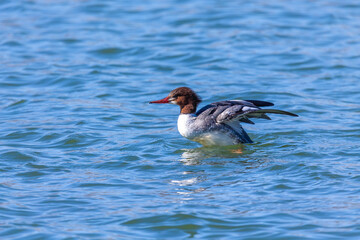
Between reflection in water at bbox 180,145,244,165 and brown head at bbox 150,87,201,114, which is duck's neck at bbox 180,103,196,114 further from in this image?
reflection in water at bbox 180,145,244,165

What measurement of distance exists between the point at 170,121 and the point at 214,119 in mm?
1886

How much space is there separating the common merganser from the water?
0.26 meters

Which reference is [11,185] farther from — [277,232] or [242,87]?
[242,87]

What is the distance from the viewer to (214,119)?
10008 millimetres

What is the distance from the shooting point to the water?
7.32 m

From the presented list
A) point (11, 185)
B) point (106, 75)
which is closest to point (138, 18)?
point (106, 75)

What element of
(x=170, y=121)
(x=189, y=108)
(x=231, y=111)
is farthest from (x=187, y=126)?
(x=170, y=121)

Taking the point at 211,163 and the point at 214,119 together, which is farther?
the point at 214,119

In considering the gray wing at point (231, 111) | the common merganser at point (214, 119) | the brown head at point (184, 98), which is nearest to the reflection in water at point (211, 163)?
the common merganser at point (214, 119)

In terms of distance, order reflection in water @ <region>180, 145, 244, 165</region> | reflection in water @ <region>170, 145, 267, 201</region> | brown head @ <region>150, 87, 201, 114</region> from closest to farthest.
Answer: reflection in water @ <region>170, 145, 267, 201</region>, reflection in water @ <region>180, 145, 244, 165</region>, brown head @ <region>150, 87, 201, 114</region>

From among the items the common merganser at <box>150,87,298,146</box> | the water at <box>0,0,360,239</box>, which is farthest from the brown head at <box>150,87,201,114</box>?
the water at <box>0,0,360,239</box>

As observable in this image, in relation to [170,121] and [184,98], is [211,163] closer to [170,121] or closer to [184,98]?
[184,98]

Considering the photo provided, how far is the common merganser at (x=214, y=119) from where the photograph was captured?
984 centimetres

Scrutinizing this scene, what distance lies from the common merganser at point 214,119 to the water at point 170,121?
0.84 feet
